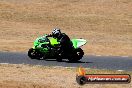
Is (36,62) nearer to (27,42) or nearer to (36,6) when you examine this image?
(27,42)

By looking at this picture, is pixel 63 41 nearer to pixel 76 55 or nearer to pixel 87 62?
pixel 76 55

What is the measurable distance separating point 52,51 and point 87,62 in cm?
204

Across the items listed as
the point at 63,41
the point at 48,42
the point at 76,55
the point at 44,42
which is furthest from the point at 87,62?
the point at 44,42

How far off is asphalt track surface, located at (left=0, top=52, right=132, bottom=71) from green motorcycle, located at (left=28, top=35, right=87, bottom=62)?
0.96 ft

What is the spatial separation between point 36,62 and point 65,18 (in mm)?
25280

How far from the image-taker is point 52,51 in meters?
27.2

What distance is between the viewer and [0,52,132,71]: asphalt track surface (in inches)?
1016

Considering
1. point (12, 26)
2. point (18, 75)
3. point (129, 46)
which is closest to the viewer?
point (18, 75)

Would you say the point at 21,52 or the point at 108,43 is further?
the point at 108,43

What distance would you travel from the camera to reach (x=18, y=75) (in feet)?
71.5

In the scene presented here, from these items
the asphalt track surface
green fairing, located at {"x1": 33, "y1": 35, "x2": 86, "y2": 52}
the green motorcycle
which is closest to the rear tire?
the green motorcycle

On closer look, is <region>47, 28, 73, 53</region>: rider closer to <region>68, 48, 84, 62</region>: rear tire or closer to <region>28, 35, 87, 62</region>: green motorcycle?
<region>28, 35, 87, 62</region>: green motorcycle

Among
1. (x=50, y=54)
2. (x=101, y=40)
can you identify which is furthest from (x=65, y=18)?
(x=50, y=54)

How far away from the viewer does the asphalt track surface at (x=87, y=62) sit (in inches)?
1016
